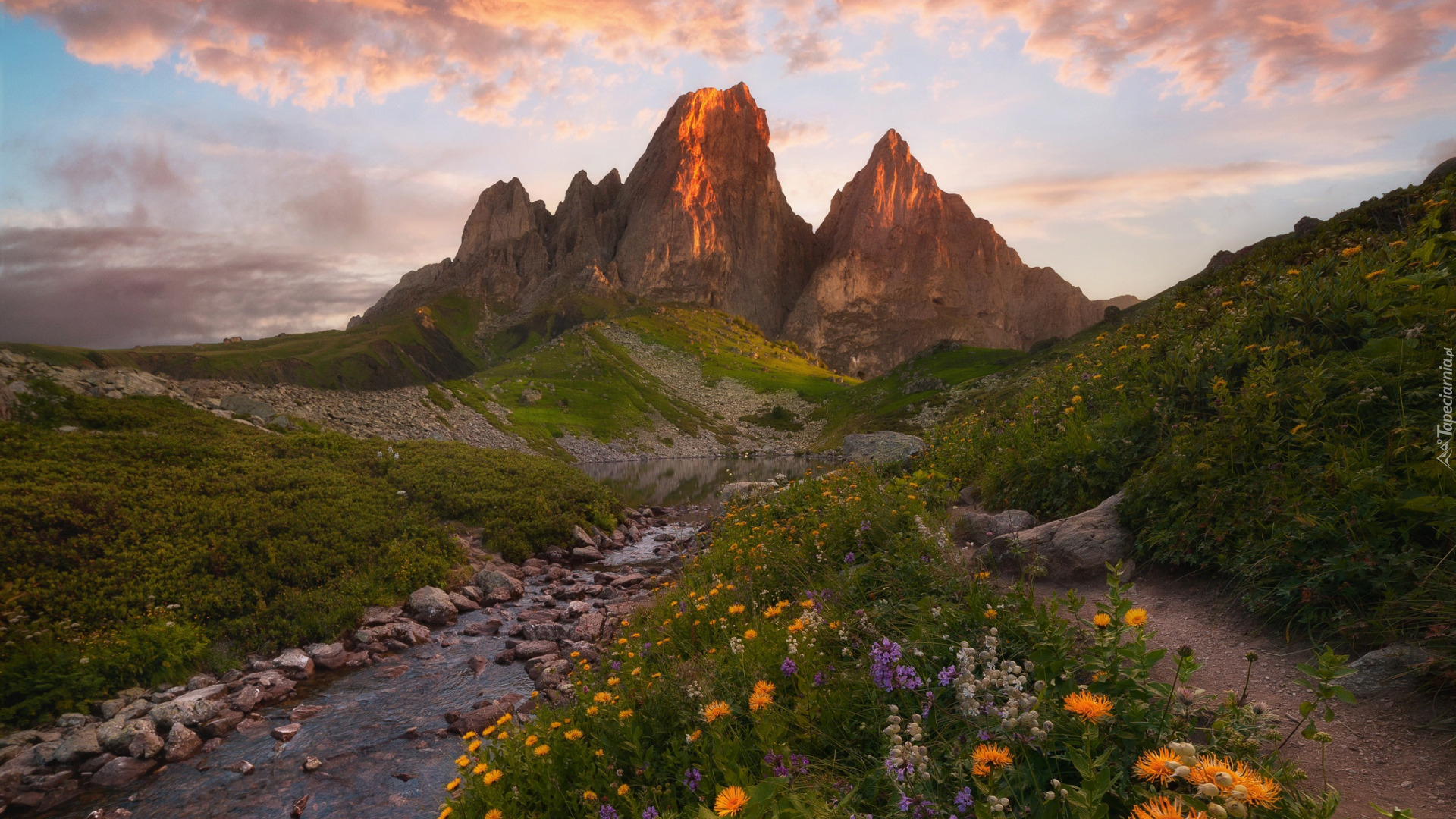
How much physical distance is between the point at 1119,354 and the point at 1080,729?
11304mm

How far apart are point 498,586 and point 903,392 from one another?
288 feet

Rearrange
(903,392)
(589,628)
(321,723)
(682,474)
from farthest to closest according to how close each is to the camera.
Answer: (903,392), (682,474), (589,628), (321,723)

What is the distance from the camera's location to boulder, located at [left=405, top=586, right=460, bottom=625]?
16.7m

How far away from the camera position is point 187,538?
15.9 m

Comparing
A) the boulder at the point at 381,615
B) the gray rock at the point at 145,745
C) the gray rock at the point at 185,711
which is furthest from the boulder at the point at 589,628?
the gray rock at the point at 145,745

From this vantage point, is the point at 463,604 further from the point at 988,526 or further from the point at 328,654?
the point at 988,526

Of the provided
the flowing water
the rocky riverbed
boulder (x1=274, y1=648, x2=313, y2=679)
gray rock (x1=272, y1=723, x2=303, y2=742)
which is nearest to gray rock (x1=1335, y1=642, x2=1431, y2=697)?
the rocky riverbed

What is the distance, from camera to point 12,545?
13.3 meters

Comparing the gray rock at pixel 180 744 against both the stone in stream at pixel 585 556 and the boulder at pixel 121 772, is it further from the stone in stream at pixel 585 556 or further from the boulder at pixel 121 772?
the stone in stream at pixel 585 556

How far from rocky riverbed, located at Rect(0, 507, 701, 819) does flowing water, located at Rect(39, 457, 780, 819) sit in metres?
0.03

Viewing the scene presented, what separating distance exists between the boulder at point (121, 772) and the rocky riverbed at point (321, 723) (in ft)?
0.05

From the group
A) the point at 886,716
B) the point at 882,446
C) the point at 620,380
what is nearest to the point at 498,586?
the point at 882,446

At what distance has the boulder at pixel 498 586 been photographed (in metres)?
18.7

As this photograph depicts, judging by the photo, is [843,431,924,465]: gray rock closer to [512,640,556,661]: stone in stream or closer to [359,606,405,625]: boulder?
[512,640,556,661]: stone in stream
